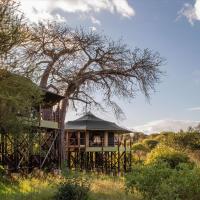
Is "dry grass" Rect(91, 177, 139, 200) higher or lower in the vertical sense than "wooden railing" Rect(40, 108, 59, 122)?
lower

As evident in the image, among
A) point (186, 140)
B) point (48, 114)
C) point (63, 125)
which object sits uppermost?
point (48, 114)

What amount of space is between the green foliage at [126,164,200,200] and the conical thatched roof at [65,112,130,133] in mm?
25318

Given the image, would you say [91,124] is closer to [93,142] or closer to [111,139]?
[93,142]

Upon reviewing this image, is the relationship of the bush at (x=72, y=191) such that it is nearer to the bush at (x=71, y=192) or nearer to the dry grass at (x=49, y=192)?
the bush at (x=71, y=192)

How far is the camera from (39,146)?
30406mm

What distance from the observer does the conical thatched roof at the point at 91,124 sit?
136 feet

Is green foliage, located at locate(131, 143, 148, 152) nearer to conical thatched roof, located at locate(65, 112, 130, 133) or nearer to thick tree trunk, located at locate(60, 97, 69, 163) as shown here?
conical thatched roof, located at locate(65, 112, 130, 133)

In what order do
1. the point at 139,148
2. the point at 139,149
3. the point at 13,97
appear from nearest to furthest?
the point at 13,97, the point at 139,149, the point at 139,148

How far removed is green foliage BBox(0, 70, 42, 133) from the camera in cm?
1680

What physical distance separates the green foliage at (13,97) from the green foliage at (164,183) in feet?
15.8

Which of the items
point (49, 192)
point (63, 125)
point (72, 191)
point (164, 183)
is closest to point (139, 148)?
point (63, 125)

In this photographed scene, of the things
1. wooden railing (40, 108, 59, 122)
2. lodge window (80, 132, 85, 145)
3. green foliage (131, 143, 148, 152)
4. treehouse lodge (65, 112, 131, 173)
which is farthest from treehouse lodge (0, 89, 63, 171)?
green foliage (131, 143, 148, 152)

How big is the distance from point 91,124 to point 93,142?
5.29ft

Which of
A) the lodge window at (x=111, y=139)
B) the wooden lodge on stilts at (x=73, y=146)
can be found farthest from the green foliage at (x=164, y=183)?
the lodge window at (x=111, y=139)
